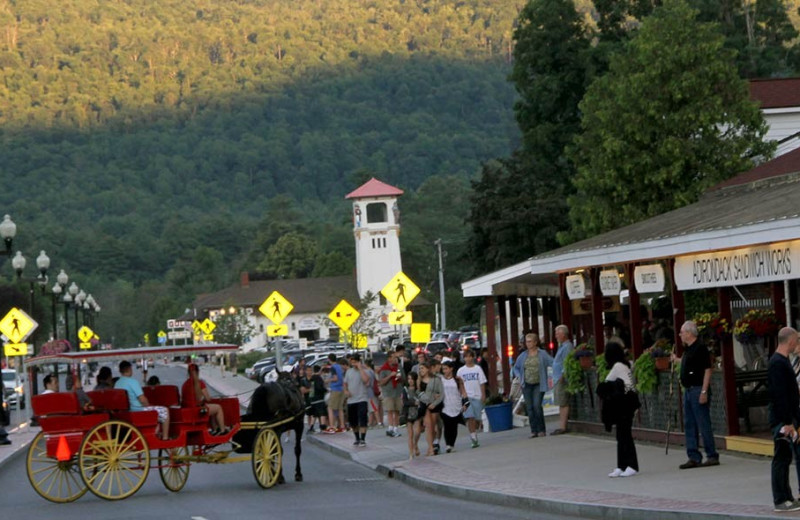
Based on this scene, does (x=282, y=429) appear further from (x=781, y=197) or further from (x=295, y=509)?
(x=781, y=197)

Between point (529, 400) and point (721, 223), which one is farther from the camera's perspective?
point (529, 400)

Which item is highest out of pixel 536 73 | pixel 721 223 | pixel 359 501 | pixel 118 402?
pixel 536 73

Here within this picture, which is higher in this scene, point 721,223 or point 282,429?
point 721,223

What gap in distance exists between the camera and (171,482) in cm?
2198

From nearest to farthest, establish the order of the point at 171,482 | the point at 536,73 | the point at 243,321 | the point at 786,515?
the point at 786,515
the point at 171,482
the point at 536,73
the point at 243,321

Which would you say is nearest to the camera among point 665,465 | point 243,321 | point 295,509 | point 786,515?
point 786,515

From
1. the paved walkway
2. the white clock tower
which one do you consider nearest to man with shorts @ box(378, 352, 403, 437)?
the paved walkway

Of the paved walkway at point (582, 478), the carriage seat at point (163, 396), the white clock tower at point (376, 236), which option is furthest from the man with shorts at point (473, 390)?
the white clock tower at point (376, 236)

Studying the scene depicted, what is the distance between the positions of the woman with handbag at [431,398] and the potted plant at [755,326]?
5292mm

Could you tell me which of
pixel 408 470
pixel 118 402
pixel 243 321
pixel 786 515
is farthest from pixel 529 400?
pixel 243 321

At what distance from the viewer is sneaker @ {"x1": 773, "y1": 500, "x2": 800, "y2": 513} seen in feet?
45.0

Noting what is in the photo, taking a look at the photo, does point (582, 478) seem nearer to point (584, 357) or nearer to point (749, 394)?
point (749, 394)

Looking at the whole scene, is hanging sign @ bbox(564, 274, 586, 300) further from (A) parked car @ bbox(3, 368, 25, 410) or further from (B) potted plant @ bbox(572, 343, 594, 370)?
(A) parked car @ bbox(3, 368, 25, 410)

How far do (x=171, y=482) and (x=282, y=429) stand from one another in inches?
73.0
